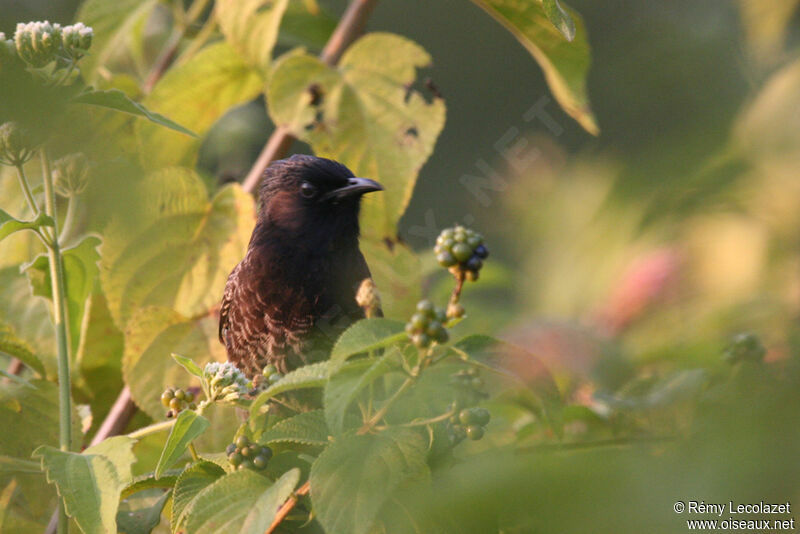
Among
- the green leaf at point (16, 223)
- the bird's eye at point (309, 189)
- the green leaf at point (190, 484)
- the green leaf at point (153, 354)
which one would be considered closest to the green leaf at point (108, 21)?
the bird's eye at point (309, 189)

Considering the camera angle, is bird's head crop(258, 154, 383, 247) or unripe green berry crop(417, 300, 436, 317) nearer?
unripe green berry crop(417, 300, 436, 317)

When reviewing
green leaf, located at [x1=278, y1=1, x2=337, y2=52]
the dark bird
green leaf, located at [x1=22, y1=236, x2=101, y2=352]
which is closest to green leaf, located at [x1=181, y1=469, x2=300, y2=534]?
green leaf, located at [x1=22, y1=236, x2=101, y2=352]

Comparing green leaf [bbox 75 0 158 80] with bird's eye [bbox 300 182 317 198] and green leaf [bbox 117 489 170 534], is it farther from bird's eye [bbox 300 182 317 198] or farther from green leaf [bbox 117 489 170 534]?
green leaf [bbox 117 489 170 534]

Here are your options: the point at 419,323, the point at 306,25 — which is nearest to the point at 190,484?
the point at 419,323

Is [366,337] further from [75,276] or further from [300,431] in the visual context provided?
[75,276]

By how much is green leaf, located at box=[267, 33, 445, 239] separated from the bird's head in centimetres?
22

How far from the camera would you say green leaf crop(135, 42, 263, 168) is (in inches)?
105

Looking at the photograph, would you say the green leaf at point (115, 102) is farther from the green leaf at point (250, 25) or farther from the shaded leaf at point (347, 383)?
the green leaf at point (250, 25)

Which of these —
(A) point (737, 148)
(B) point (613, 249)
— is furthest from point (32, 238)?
(A) point (737, 148)

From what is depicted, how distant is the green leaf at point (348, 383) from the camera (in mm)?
1289

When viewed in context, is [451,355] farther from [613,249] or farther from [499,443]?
[499,443]

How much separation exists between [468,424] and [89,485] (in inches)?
27.7

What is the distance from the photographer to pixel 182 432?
1515mm

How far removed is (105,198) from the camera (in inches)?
33.2
